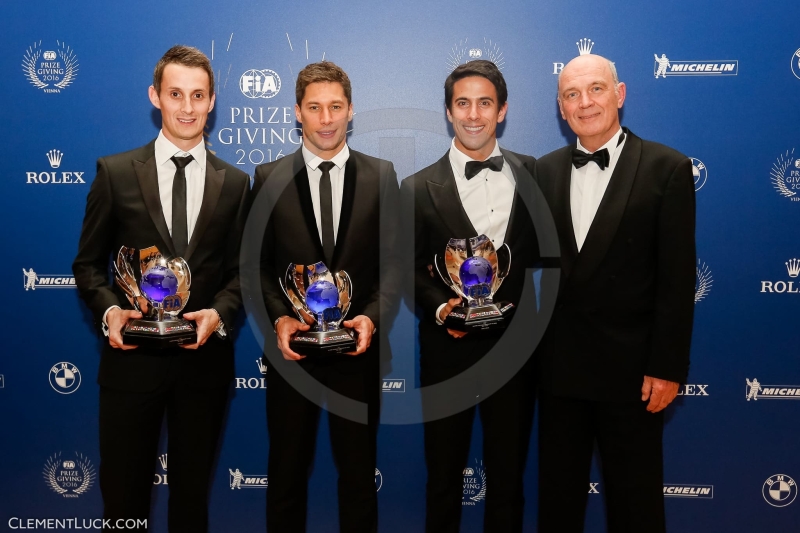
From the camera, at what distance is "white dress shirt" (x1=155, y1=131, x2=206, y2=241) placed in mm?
2480

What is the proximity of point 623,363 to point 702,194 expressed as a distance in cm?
128

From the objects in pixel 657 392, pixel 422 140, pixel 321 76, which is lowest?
pixel 657 392

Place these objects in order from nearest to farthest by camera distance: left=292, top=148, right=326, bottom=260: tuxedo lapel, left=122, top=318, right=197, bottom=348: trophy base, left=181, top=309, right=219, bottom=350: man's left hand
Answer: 1. left=122, top=318, right=197, bottom=348: trophy base
2. left=181, top=309, right=219, bottom=350: man's left hand
3. left=292, top=148, right=326, bottom=260: tuxedo lapel

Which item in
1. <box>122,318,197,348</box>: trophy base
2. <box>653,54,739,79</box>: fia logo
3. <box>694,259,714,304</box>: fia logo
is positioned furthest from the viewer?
<box>694,259,714,304</box>: fia logo

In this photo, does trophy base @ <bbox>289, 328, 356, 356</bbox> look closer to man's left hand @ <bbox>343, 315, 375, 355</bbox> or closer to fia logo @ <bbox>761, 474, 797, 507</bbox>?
man's left hand @ <bbox>343, 315, 375, 355</bbox>

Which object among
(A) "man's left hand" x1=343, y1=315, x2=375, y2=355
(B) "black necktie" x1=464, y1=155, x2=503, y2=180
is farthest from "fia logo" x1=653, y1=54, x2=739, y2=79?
(A) "man's left hand" x1=343, y1=315, x2=375, y2=355

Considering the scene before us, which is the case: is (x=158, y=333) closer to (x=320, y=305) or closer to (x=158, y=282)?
(x=158, y=282)

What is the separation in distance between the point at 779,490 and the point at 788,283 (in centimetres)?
109

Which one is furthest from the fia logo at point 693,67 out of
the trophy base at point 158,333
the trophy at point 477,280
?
the trophy base at point 158,333

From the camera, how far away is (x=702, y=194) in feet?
10.4

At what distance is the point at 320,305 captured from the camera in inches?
93.6

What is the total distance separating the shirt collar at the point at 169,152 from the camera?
2523 millimetres

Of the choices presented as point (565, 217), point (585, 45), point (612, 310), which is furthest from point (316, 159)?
point (585, 45)

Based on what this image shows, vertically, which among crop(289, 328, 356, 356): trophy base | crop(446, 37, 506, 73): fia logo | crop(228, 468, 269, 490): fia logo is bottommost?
crop(228, 468, 269, 490): fia logo
